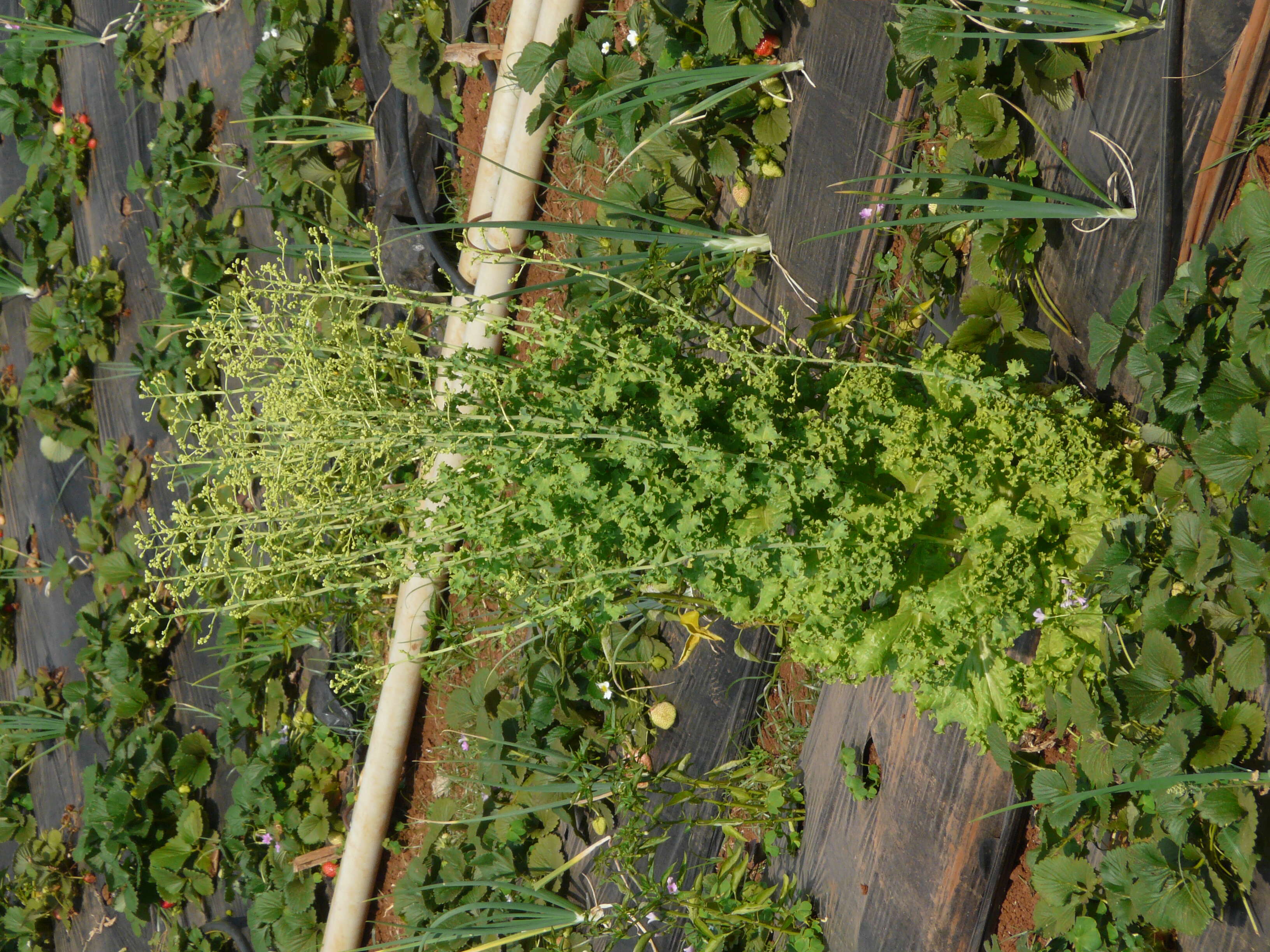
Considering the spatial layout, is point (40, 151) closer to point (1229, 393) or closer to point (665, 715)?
point (665, 715)

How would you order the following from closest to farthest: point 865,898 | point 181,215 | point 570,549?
point 570,549 < point 865,898 < point 181,215

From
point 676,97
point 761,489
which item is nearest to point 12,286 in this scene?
point 676,97

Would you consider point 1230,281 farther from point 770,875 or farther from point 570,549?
point 770,875

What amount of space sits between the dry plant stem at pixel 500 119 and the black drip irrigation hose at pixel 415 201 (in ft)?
0.15

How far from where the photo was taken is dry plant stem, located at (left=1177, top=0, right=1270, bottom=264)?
1096 millimetres

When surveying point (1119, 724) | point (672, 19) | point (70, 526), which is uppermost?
point (672, 19)

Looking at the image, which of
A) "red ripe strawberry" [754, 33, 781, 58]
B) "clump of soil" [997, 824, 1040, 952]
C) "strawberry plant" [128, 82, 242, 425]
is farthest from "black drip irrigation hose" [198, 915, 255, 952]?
"red ripe strawberry" [754, 33, 781, 58]

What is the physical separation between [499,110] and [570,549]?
4.98 ft

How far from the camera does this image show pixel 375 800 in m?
2.61

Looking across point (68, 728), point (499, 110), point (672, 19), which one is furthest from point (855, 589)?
point (68, 728)

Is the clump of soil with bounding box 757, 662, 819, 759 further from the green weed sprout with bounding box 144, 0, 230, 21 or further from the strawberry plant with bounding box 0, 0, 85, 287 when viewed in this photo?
the strawberry plant with bounding box 0, 0, 85, 287

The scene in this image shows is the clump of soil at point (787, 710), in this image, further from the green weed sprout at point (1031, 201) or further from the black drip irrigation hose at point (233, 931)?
the black drip irrigation hose at point (233, 931)

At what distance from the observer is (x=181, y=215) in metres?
3.23

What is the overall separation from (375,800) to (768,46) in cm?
225
